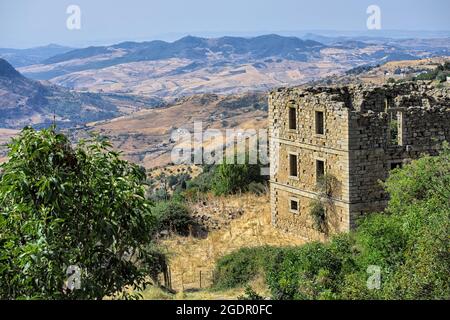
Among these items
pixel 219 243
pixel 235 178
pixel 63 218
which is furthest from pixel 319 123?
pixel 63 218

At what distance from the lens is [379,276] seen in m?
14.5

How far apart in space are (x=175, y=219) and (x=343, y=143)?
8.37 m

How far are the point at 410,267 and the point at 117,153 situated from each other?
6092 mm

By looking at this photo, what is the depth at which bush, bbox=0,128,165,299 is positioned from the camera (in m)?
10.6

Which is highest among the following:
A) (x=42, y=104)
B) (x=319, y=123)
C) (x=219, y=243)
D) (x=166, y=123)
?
(x=319, y=123)

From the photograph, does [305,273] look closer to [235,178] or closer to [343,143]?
[343,143]

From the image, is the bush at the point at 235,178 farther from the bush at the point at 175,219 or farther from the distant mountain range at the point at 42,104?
the distant mountain range at the point at 42,104

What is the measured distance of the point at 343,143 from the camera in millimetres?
24109

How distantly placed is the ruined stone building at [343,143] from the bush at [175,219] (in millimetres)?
4044

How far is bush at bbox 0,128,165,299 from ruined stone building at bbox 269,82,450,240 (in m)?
13.1

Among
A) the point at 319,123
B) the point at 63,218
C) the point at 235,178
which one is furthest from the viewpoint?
the point at 235,178

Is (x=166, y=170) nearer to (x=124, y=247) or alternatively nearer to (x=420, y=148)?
(x=420, y=148)

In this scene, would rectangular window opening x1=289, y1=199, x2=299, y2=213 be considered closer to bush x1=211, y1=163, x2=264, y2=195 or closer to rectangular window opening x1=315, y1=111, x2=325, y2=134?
rectangular window opening x1=315, y1=111, x2=325, y2=134

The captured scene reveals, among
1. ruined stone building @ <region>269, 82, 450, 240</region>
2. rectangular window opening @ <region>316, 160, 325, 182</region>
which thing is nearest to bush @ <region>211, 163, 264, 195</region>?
ruined stone building @ <region>269, 82, 450, 240</region>
